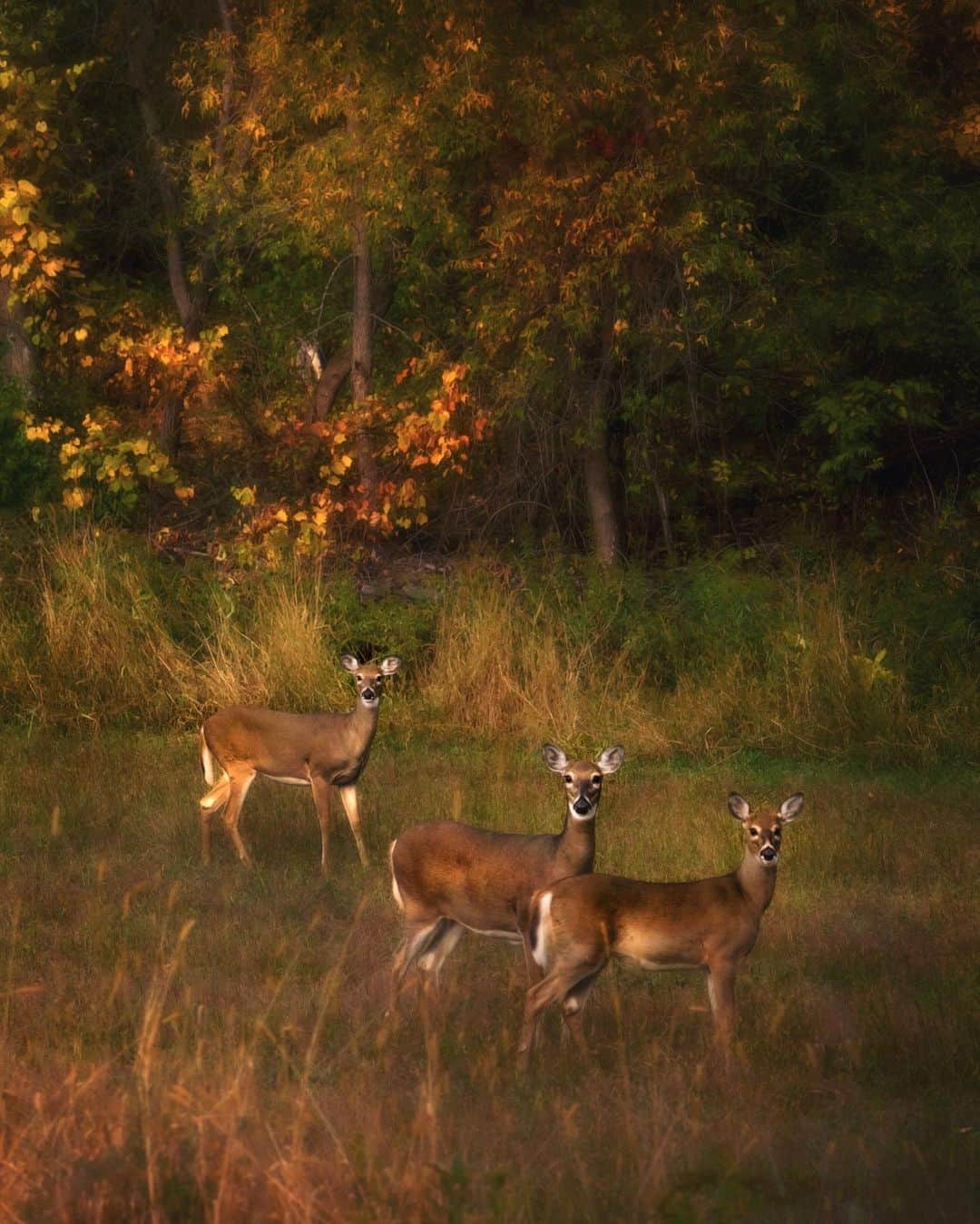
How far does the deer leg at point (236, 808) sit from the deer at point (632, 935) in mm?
4074

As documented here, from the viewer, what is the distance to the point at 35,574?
18.9m

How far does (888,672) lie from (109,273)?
13.6 m

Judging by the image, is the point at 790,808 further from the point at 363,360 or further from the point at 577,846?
the point at 363,360

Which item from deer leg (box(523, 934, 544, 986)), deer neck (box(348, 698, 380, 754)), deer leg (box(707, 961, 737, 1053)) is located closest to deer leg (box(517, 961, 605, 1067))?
deer leg (box(523, 934, 544, 986))

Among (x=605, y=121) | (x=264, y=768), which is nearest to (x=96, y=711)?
(x=264, y=768)

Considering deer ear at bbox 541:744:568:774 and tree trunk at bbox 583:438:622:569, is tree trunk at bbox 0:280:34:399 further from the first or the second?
deer ear at bbox 541:744:568:774

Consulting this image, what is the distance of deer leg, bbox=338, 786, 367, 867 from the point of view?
1177 cm

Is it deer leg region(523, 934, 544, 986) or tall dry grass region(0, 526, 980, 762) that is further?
tall dry grass region(0, 526, 980, 762)

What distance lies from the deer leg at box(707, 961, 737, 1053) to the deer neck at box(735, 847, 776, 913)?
33 cm

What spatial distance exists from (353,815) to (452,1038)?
412 cm

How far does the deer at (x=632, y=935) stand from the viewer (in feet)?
25.6

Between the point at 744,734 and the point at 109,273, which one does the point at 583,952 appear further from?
the point at 109,273

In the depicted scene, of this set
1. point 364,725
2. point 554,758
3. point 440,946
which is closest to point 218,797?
point 364,725

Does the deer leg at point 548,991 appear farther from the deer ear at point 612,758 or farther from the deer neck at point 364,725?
the deer neck at point 364,725
